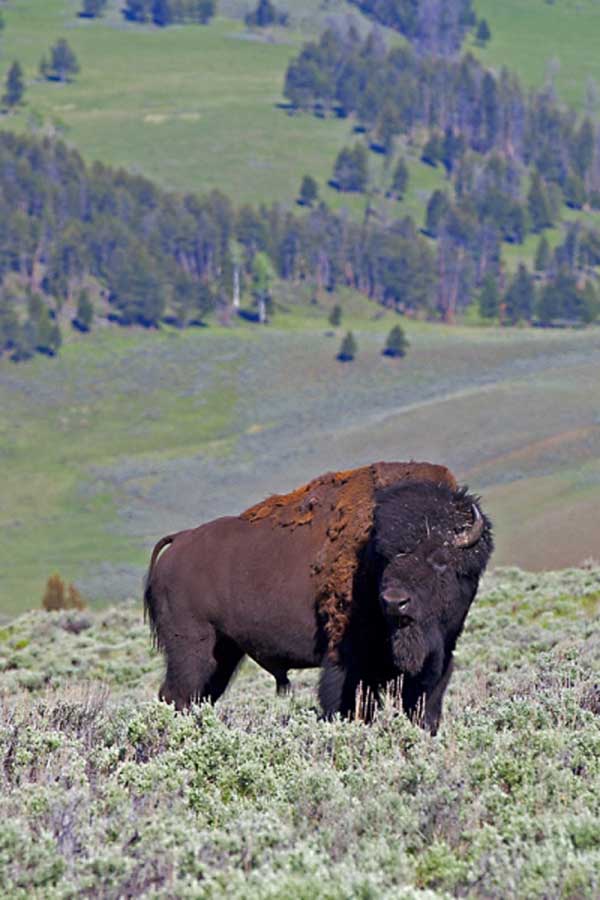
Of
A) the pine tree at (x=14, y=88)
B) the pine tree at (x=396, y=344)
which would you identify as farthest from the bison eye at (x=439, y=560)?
the pine tree at (x=14, y=88)

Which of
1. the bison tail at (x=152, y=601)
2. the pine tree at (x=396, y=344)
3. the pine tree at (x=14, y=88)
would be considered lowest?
the pine tree at (x=396, y=344)

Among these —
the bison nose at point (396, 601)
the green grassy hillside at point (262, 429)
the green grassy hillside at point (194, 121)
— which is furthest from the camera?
the green grassy hillside at point (194, 121)

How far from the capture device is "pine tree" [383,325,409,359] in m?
108

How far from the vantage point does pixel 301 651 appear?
9305 mm

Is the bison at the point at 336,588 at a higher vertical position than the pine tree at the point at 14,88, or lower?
higher

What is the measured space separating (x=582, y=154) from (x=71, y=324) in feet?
234

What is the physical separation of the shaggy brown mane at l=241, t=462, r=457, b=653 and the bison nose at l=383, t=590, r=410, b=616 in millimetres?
629

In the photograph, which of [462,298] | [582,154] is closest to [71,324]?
[462,298]

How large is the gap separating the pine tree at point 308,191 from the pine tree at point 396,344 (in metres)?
45.4

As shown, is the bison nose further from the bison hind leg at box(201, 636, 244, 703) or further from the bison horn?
the bison hind leg at box(201, 636, 244, 703)

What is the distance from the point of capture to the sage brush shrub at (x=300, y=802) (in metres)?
5.23

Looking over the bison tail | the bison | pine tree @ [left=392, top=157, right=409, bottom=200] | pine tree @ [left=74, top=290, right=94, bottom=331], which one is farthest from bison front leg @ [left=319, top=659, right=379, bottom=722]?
pine tree @ [left=392, top=157, right=409, bottom=200]

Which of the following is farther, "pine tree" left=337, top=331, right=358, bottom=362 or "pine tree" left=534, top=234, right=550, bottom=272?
"pine tree" left=534, top=234, right=550, bottom=272

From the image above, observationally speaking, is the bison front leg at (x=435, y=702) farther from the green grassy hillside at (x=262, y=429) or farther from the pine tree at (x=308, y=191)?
the pine tree at (x=308, y=191)
